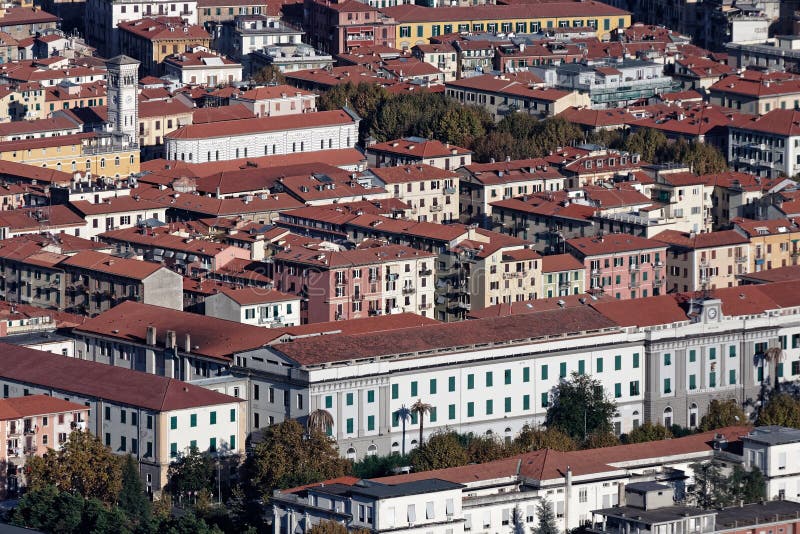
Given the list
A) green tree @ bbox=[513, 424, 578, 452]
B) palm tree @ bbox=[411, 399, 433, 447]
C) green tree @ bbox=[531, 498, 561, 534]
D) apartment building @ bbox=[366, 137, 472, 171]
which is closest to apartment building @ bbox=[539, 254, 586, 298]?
palm tree @ bbox=[411, 399, 433, 447]

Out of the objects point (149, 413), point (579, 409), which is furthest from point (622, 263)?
point (149, 413)

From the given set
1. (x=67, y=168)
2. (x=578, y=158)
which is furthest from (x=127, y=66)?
(x=578, y=158)

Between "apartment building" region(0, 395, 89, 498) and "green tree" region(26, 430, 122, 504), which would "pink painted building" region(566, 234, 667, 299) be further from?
"green tree" region(26, 430, 122, 504)

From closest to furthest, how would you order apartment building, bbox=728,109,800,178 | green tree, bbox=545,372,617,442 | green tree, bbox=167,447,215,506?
green tree, bbox=167,447,215,506 < green tree, bbox=545,372,617,442 < apartment building, bbox=728,109,800,178

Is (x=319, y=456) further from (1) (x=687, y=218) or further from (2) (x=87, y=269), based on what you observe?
(1) (x=687, y=218)

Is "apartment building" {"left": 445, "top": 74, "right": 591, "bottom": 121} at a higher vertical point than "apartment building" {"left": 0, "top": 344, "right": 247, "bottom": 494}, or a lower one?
higher

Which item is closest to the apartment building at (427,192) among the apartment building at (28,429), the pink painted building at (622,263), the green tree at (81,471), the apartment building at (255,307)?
the pink painted building at (622,263)
